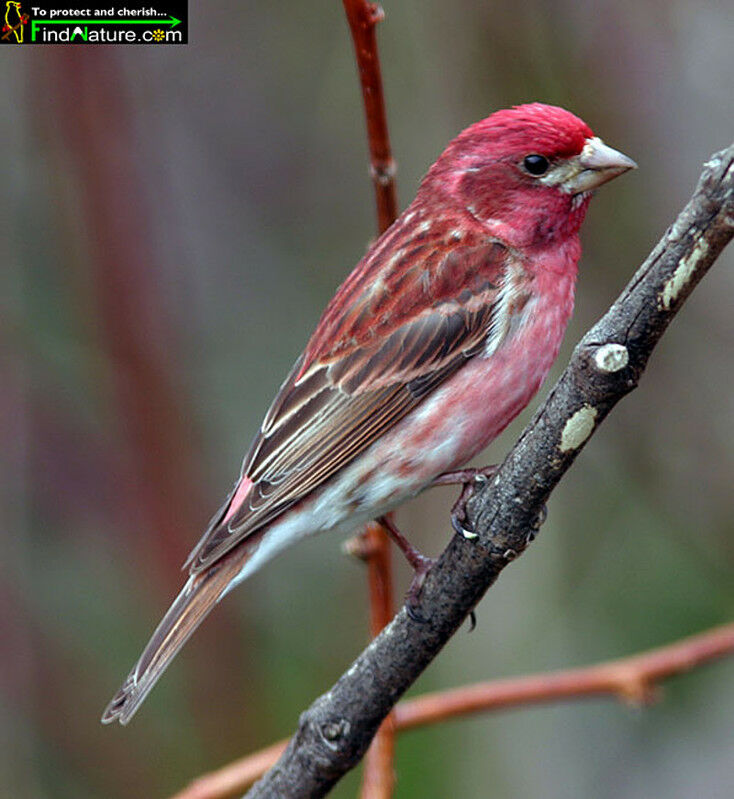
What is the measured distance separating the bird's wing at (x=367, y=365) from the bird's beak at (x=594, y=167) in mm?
342

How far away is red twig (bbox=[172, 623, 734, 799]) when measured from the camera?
3.97 metres

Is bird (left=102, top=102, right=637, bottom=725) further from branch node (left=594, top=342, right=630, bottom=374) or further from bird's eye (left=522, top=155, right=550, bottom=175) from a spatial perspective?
branch node (left=594, top=342, right=630, bottom=374)

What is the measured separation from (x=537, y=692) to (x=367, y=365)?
1.29 meters

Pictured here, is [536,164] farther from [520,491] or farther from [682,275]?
[682,275]

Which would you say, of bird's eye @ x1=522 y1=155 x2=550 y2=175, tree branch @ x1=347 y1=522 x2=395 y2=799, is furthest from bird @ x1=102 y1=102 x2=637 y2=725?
tree branch @ x1=347 y1=522 x2=395 y2=799

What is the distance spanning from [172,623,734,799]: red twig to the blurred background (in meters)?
1.70

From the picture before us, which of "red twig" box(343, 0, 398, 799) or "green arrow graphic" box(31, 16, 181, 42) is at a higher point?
"green arrow graphic" box(31, 16, 181, 42)

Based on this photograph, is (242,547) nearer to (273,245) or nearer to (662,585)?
(662,585)

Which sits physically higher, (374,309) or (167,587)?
(374,309)

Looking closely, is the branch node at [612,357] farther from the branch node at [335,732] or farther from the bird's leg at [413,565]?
the branch node at [335,732]

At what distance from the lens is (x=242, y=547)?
14.3 ft

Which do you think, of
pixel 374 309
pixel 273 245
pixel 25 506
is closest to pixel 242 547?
pixel 374 309

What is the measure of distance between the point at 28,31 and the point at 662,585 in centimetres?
397

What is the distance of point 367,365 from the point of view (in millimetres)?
4496
